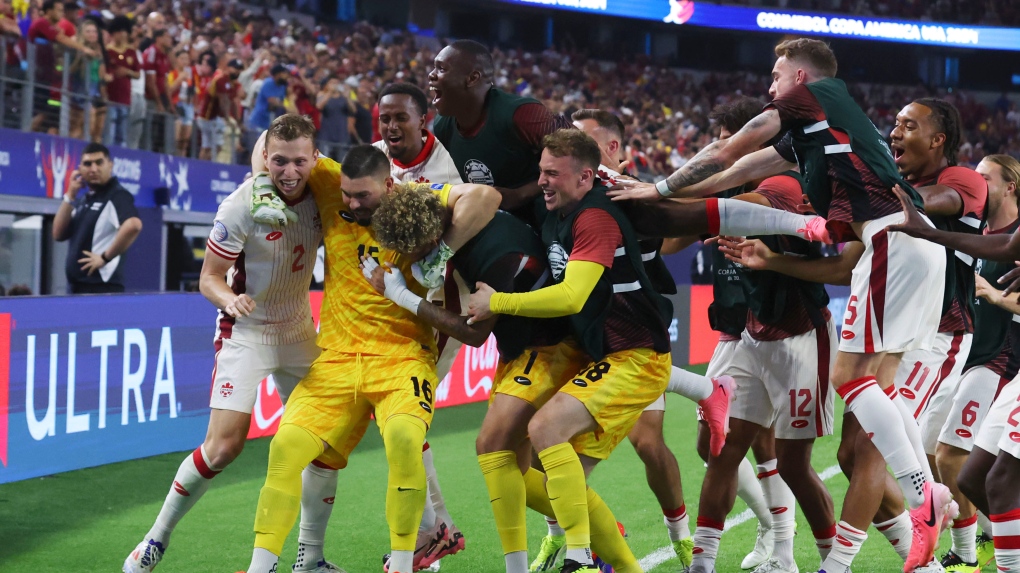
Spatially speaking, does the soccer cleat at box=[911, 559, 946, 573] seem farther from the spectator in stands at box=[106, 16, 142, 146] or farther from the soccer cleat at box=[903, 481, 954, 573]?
the spectator in stands at box=[106, 16, 142, 146]

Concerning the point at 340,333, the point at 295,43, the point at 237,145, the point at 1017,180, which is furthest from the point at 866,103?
the point at 340,333

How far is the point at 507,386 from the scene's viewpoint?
496 centimetres

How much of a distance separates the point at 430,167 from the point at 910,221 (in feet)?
8.01

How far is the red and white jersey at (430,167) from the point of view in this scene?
5688 mm

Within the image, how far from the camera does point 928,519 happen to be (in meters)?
4.89

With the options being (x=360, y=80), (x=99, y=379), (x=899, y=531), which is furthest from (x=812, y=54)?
(x=360, y=80)

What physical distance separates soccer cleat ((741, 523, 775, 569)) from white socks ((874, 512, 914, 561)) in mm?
644

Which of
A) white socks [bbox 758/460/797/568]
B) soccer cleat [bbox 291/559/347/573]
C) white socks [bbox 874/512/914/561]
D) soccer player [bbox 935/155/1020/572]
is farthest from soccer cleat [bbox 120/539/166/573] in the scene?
soccer player [bbox 935/155/1020/572]

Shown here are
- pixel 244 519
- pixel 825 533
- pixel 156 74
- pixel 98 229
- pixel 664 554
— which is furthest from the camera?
pixel 156 74

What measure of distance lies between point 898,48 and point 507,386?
136ft

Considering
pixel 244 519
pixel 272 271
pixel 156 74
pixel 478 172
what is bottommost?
pixel 244 519

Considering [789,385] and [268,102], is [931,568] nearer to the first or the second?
[789,385]

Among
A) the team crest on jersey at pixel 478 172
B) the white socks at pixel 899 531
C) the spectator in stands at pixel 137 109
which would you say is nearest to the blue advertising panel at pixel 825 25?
the spectator in stands at pixel 137 109

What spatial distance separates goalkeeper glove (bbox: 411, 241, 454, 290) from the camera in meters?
4.93
